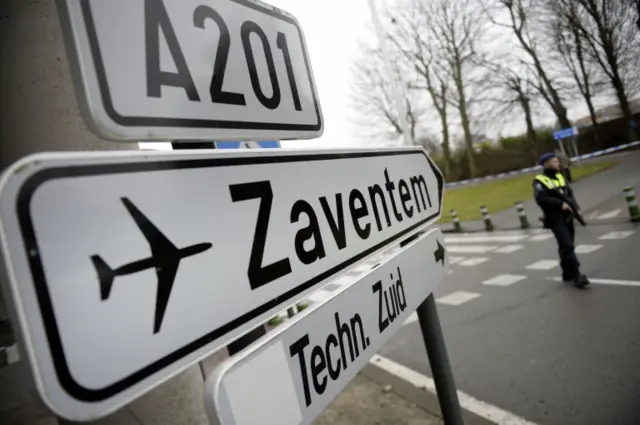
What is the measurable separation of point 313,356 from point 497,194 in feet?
60.9

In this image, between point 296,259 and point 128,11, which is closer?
point 128,11

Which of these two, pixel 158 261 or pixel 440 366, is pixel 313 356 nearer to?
pixel 158 261

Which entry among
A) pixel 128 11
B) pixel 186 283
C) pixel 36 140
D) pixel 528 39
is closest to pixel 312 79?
pixel 128 11

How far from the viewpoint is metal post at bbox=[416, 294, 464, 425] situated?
176 cm

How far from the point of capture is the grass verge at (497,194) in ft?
49.7

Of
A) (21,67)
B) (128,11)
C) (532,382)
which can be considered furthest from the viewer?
(532,382)

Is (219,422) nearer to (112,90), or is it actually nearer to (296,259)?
(296,259)

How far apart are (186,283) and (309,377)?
17.5 inches

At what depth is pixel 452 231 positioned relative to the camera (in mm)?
13586

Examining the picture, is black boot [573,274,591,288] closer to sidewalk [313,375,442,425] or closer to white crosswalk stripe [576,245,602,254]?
white crosswalk stripe [576,245,602,254]

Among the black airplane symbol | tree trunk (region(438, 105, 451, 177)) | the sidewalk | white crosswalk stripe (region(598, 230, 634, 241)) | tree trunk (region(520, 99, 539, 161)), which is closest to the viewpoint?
the black airplane symbol

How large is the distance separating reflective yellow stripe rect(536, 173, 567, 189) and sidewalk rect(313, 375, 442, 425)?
3.43 metres

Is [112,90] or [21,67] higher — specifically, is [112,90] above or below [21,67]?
below

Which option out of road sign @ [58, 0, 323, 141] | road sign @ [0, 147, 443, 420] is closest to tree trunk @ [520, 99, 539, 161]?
road sign @ [58, 0, 323, 141]
